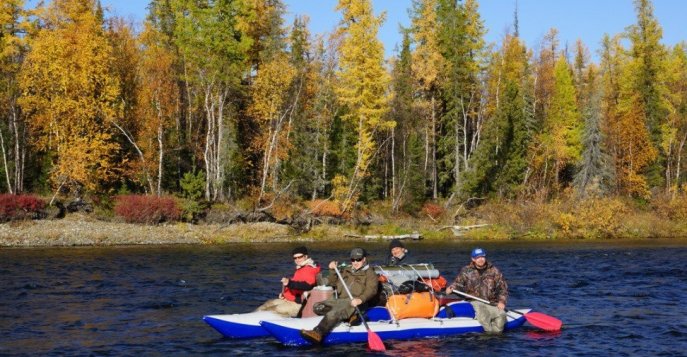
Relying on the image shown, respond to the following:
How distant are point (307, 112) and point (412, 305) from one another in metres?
34.5

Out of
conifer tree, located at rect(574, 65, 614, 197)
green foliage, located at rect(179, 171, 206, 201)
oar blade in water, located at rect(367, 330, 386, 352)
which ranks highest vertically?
conifer tree, located at rect(574, 65, 614, 197)

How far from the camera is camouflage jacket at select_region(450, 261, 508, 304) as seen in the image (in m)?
16.5

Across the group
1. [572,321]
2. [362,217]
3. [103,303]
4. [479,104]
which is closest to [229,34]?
[362,217]

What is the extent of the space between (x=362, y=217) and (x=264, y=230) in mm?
7103

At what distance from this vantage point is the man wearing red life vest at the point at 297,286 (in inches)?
605

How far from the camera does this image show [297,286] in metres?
15.3

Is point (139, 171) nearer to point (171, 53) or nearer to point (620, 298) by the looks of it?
point (171, 53)

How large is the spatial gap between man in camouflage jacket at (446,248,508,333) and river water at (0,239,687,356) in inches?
14.7

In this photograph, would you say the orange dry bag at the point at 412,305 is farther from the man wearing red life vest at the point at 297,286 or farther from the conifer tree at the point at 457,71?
the conifer tree at the point at 457,71

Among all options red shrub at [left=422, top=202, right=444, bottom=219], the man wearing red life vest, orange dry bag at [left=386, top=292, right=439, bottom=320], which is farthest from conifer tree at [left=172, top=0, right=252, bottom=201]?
orange dry bag at [left=386, top=292, right=439, bottom=320]

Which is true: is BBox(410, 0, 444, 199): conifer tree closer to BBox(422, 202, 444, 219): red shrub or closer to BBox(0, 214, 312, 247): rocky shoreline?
BBox(422, 202, 444, 219): red shrub

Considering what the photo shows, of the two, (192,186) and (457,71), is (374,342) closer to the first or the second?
(192,186)

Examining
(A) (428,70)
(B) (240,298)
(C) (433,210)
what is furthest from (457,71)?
(B) (240,298)

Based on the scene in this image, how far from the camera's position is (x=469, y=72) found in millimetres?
53594
